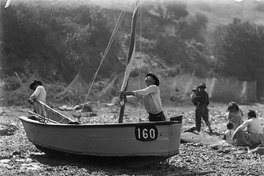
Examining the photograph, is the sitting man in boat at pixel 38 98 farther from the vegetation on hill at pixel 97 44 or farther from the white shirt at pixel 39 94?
the vegetation on hill at pixel 97 44

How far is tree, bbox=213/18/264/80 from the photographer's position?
4888 cm

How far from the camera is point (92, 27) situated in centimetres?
4353

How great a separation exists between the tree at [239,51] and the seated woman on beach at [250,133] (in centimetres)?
3553

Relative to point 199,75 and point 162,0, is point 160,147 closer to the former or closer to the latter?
point 199,75

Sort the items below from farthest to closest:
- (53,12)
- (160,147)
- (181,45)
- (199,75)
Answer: (181,45) → (199,75) → (53,12) → (160,147)

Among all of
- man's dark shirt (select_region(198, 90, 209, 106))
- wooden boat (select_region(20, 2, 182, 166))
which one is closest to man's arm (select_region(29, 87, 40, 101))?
wooden boat (select_region(20, 2, 182, 166))

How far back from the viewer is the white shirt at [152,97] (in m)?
10.4

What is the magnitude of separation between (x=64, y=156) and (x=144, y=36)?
48.4 meters

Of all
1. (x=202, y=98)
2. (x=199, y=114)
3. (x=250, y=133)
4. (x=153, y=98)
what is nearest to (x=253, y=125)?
(x=250, y=133)

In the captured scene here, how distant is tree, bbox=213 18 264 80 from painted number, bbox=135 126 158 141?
129ft

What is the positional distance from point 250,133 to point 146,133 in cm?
413

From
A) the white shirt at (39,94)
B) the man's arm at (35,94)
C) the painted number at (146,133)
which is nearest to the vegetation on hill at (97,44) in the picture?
the white shirt at (39,94)

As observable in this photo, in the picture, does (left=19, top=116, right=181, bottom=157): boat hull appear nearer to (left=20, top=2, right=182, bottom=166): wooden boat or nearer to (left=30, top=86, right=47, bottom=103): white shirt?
(left=20, top=2, right=182, bottom=166): wooden boat

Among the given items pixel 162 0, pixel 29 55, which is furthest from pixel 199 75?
pixel 162 0
